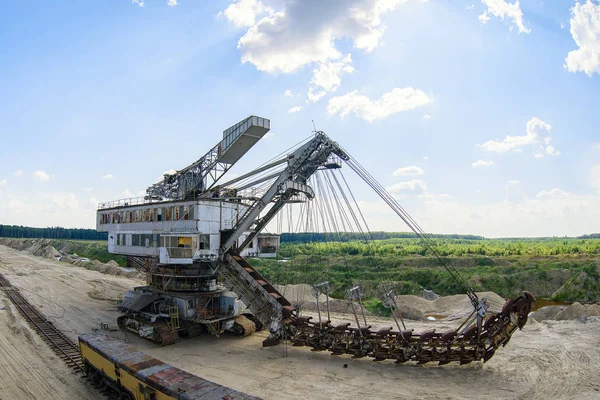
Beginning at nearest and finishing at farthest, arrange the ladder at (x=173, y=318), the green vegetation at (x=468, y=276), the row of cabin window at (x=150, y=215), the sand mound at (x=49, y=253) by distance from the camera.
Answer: the ladder at (x=173, y=318), the row of cabin window at (x=150, y=215), the green vegetation at (x=468, y=276), the sand mound at (x=49, y=253)

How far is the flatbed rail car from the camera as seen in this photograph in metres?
9.80

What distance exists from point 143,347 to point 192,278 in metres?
4.77

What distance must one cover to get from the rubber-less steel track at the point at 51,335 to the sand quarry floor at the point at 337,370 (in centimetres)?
45

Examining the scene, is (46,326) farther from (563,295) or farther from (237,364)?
(563,295)

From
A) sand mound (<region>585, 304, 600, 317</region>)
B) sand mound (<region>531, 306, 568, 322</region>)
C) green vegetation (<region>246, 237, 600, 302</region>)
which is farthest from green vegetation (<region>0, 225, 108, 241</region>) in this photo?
sand mound (<region>585, 304, 600, 317</region>)

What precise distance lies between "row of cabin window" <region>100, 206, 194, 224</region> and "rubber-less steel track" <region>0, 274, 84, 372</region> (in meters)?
8.18

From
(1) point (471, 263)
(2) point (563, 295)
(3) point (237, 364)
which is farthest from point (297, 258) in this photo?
(3) point (237, 364)

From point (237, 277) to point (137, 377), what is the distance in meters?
9.89

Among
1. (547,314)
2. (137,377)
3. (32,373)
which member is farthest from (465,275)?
(32,373)

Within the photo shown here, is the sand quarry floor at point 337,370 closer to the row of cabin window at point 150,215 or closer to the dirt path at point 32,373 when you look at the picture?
the dirt path at point 32,373

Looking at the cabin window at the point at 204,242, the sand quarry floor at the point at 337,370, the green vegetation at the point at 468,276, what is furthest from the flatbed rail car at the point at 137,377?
the green vegetation at the point at 468,276

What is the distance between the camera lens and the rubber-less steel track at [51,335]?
1731cm

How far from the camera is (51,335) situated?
69.4ft

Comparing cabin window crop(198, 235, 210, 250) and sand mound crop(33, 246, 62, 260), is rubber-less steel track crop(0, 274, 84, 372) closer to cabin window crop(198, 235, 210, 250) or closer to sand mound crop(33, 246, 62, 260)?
cabin window crop(198, 235, 210, 250)
